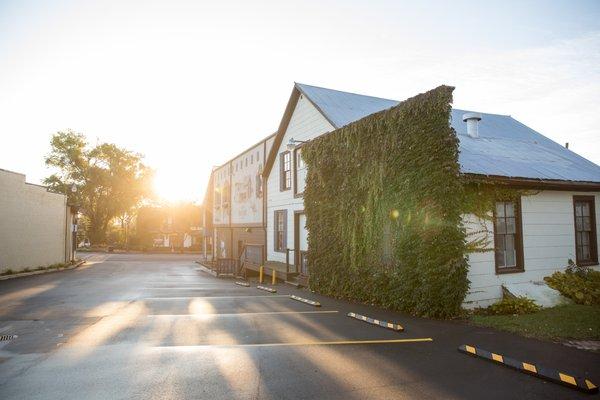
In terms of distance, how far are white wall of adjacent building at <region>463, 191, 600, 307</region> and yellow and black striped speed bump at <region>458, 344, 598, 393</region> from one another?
3.55 metres

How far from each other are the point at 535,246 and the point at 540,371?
696 centimetres

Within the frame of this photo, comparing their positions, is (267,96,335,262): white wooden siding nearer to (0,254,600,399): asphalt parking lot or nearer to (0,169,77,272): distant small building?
(0,254,600,399): asphalt parking lot

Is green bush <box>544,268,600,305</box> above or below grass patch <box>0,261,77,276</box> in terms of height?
above

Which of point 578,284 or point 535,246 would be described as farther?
point 535,246

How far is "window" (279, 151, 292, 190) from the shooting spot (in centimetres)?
2023

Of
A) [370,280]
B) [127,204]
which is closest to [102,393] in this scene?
[370,280]

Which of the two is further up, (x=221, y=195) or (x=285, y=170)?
(x=285, y=170)

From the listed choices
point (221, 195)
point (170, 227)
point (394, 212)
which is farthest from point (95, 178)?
point (394, 212)

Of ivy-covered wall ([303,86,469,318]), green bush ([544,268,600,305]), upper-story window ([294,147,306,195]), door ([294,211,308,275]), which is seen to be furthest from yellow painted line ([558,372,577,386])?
upper-story window ([294,147,306,195])

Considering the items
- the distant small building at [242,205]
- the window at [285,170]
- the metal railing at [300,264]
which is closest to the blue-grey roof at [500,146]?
the window at [285,170]

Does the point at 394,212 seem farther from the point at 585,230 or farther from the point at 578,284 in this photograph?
the point at 585,230

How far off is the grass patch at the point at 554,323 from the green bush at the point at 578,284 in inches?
29.5

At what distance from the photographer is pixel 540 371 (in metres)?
5.63

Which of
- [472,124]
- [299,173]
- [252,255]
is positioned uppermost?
[472,124]
